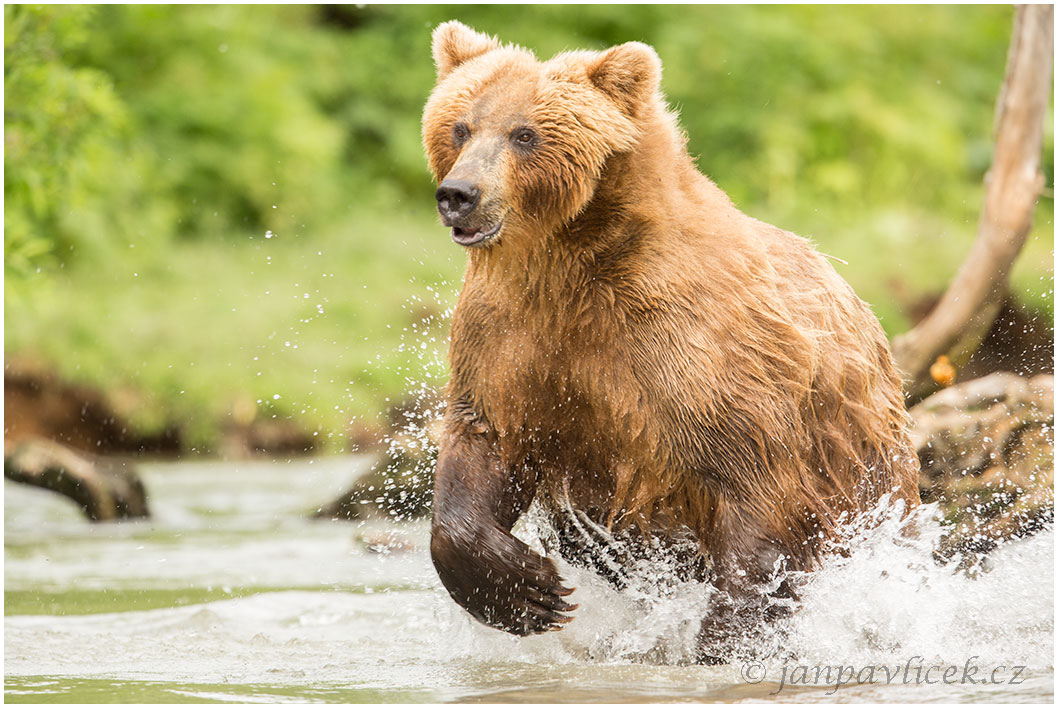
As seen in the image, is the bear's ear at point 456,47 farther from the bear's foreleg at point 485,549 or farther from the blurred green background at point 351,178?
the blurred green background at point 351,178

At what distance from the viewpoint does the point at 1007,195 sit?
829cm

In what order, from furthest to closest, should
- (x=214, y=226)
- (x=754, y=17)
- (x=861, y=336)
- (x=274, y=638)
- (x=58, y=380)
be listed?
(x=754, y=17) → (x=214, y=226) → (x=58, y=380) → (x=274, y=638) → (x=861, y=336)

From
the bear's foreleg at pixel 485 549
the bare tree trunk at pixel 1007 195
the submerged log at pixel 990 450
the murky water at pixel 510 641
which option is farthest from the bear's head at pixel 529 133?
the bare tree trunk at pixel 1007 195

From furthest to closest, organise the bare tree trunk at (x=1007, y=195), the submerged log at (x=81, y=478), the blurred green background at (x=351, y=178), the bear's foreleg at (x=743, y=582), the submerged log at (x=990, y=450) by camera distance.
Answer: the blurred green background at (x=351, y=178) < the submerged log at (x=81, y=478) < the bare tree trunk at (x=1007, y=195) < the submerged log at (x=990, y=450) < the bear's foreleg at (x=743, y=582)

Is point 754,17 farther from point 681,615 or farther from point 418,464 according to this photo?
point 681,615

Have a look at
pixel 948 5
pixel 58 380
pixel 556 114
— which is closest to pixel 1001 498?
pixel 556 114

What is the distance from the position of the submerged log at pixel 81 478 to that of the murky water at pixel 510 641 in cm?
162

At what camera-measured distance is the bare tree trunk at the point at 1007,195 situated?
8164 mm

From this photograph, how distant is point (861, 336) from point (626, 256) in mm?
1255

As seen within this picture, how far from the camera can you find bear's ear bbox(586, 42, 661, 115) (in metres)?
4.49

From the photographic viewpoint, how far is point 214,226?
18.1m

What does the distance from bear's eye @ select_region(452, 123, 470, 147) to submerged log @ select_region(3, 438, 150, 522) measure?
5525 mm

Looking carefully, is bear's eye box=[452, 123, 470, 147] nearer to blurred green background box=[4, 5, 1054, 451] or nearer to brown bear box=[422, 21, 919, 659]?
brown bear box=[422, 21, 919, 659]

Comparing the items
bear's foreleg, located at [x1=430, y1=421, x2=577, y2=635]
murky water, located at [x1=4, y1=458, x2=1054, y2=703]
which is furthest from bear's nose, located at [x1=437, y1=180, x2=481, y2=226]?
murky water, located at [x1=4, y1=458, x2=1054, y2=703]
